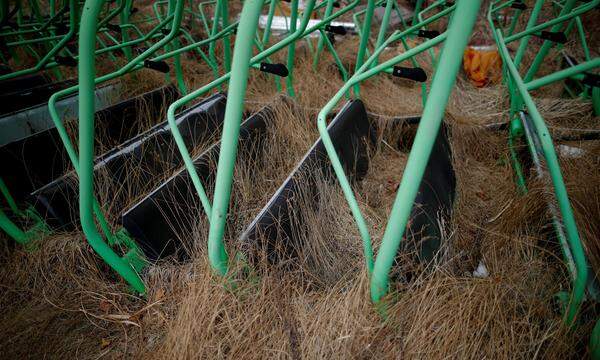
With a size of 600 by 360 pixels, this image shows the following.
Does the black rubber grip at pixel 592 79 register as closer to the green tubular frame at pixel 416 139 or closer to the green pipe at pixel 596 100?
the green tubular frame at pixel 416 139

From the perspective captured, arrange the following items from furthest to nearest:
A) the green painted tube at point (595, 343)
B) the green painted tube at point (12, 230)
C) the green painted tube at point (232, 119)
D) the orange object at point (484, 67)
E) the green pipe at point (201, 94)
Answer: the orange object at point (484, 67) → the green painted tube at point (12, 230) → the green pipe at point (201, 94) → the green painted tube at point (595, 343) → the green painted tube at point (232, 119)

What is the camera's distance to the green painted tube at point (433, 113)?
0.54 metres

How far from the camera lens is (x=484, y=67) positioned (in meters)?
3.48

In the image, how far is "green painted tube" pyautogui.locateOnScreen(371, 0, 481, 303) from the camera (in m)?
0.54

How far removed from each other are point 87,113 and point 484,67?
389 centimetres

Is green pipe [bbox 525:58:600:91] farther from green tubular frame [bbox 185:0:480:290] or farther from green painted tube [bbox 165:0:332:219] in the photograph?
green painted tube [bbox 165:0:332:219]

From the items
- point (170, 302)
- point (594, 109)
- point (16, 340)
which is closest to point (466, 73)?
point (594, 109)

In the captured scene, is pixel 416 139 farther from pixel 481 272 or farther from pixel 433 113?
pixel 481 272

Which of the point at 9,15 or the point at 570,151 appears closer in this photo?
the point at 9,15

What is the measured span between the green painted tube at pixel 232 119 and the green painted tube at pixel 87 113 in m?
0.36

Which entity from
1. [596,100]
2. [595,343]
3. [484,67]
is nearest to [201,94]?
[595,343]

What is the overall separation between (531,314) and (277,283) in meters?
0.79

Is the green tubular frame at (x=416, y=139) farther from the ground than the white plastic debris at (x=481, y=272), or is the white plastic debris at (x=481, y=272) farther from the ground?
the green tubular frame at (x=416, y=139)

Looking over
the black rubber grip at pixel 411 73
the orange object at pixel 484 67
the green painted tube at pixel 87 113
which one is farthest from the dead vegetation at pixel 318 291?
the orange object at pixel 484 67
